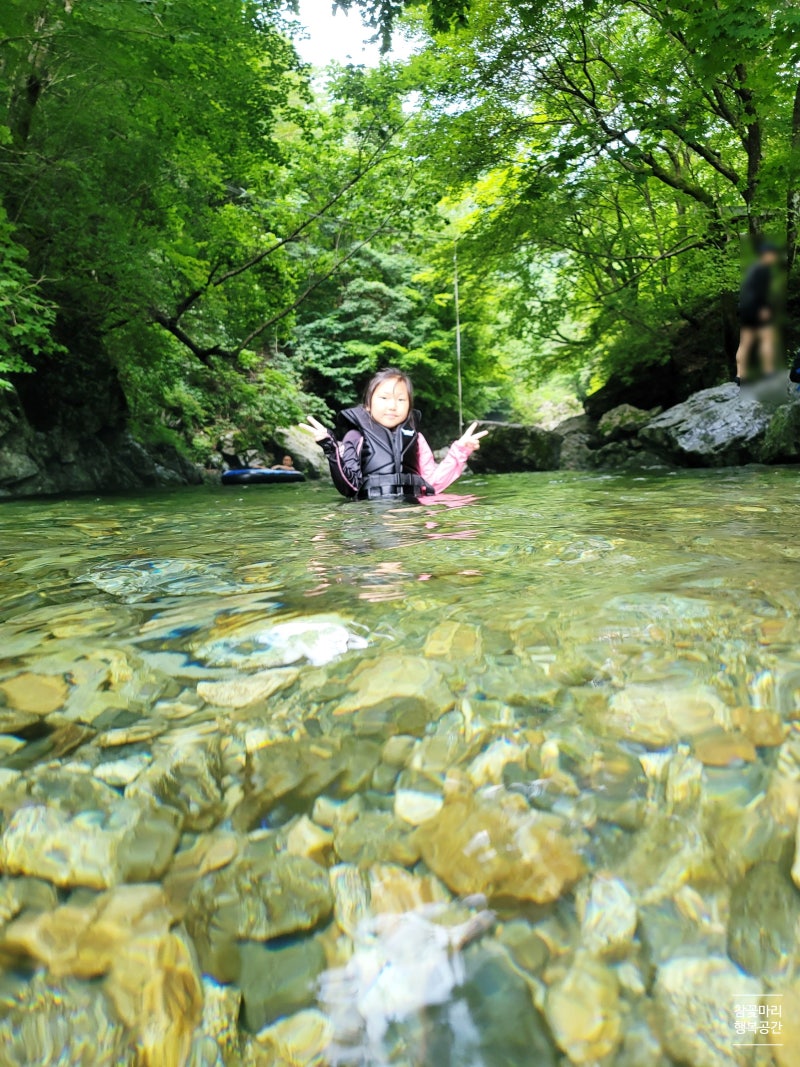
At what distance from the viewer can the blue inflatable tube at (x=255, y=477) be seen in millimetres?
14648

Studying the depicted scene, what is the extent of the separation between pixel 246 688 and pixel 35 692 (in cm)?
48

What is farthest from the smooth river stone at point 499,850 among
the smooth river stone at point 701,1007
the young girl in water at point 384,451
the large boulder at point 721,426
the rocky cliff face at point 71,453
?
the rocky cliff face at point 71,453

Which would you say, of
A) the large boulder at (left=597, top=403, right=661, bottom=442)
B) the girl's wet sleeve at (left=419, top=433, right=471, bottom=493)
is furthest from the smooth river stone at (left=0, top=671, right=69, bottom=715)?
the large boulder at (left=597, top=403, right=661, bottom=442)

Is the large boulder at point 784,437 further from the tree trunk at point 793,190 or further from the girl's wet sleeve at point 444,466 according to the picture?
the girl's wet sleeve at point 444,466

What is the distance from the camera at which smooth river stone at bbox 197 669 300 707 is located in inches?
50.8

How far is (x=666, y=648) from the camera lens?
1.42m

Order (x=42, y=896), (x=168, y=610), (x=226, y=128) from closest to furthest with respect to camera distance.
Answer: (x=42, y=896) → (x=168, y=610) → (x=226, y=128)

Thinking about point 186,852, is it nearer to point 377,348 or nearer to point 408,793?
point 408,793

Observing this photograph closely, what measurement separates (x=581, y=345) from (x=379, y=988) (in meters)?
18.6

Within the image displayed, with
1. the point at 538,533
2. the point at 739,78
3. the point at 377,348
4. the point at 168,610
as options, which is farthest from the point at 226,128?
the point at 377,348

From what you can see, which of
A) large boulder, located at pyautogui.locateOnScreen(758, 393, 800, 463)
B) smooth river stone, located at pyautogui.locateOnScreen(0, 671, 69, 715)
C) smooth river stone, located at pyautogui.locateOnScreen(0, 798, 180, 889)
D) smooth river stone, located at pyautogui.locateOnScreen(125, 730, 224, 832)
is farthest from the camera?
large boulder, located at pyautogui.locateOnScreen(758, 393, 800, 463)

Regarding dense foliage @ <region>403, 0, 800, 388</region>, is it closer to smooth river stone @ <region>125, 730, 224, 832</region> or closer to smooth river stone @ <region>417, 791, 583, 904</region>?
smooth river stone @ <region>417, 791, 583, 904</region>

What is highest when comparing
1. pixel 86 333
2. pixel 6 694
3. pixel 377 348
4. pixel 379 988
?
pixel 377 348

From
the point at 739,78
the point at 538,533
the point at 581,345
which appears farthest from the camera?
the point at 581,345
